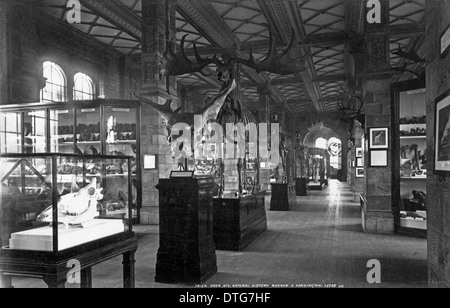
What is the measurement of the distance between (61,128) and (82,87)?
442cm

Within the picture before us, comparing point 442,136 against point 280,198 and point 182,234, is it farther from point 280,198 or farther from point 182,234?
point 280,198

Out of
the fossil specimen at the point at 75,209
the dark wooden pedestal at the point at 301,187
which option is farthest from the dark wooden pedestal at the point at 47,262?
the dark wooden pedestal at the point at 301,187

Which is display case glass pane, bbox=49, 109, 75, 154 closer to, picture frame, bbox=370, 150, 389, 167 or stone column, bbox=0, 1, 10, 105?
stone column, bbox=0, 1, 10, 105

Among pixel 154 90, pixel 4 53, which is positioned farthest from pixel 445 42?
pixel 4 53

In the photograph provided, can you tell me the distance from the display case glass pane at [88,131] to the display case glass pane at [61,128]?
157 millimetres

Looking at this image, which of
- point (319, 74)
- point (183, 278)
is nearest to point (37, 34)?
point (183, 278)

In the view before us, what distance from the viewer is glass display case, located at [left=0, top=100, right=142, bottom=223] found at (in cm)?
825

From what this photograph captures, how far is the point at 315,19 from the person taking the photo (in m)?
10.5

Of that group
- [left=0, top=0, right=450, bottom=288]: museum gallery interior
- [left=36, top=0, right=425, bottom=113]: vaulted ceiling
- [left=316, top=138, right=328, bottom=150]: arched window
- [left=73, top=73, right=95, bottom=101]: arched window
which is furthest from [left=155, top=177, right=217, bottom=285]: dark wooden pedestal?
[left=316, top=138, right=328, bottom=150]: arched window

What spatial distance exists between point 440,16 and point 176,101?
6878mm

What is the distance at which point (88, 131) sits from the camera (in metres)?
8.67

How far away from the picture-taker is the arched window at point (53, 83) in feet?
36.2
